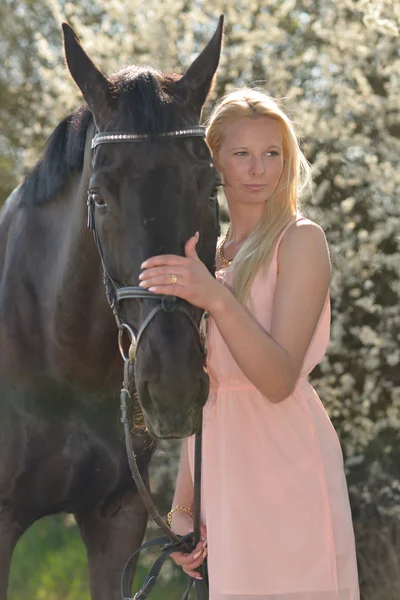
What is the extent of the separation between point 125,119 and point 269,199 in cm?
46

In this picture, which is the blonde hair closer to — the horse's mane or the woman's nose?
the woman's nose

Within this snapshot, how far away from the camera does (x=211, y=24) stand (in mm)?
6434

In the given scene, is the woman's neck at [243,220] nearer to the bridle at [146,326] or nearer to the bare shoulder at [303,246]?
the bare shoulder at [303,246]

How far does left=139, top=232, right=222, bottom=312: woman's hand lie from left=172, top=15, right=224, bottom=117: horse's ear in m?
0.57

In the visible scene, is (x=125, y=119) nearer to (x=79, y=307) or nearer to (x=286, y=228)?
(x=286, y=228)

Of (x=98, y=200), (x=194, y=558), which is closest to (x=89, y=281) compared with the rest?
(x=98, y=200)

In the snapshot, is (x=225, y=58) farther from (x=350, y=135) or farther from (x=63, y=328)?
(x=63, y=328)

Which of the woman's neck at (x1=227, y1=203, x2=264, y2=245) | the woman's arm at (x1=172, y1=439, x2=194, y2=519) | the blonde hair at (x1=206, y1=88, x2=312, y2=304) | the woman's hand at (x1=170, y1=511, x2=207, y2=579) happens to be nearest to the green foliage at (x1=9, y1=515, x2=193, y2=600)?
the woman's arm at (x1=172, y1=439, x2=194, y2=519)

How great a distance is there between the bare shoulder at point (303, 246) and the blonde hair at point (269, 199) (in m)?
0.03

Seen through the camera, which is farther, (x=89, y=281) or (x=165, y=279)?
(x=89, y=281)

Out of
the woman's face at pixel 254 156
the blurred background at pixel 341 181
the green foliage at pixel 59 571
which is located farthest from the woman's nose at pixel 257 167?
the green foliage at pixel 59 571

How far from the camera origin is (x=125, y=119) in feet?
7.98

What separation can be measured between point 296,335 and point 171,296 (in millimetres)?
353

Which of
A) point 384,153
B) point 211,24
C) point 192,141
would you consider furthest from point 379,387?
point 192,141
